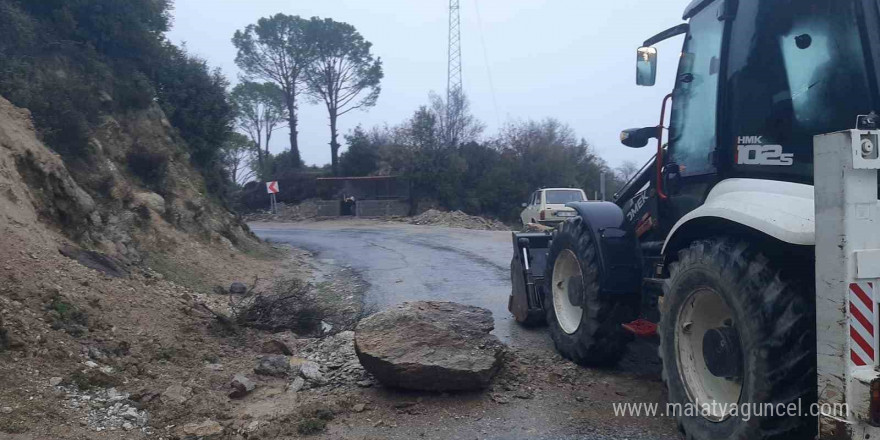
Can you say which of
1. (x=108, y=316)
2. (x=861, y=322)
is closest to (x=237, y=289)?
(x=108, y=316)

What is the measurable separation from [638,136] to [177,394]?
4275 millimetres

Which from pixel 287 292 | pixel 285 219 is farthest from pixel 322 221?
pixel 287 292

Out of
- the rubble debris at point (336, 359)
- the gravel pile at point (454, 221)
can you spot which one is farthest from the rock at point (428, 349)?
the gravel pile at point (454, 221)

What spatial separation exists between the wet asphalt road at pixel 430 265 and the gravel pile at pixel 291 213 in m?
13.1

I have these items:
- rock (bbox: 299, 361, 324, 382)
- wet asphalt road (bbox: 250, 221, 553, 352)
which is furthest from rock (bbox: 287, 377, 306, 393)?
wet asphalt road (bbox: 250, 221, 553, 352)

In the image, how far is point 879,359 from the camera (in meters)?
3.13

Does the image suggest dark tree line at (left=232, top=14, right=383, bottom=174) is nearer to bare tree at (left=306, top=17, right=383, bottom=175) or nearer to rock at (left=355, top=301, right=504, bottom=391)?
bare tree at (left=306, top=17, right=383, bottom=175)

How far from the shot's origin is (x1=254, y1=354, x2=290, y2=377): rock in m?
6.08

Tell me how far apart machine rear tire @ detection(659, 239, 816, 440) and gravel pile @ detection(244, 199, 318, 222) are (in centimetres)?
3669

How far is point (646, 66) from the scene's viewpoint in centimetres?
570

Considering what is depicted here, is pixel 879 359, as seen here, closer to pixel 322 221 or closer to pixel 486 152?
pixel 322 221

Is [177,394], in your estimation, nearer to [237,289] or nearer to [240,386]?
[240,386]

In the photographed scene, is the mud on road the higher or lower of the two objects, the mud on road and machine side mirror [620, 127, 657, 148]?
the lower

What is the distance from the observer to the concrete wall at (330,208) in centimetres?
4069
